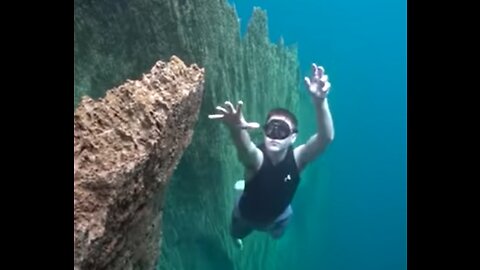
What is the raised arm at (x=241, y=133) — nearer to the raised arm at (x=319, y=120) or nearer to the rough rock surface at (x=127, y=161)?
the raised arm at (x=319, y=120)

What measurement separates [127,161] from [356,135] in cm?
2477

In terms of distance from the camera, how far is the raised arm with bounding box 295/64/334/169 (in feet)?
16.1

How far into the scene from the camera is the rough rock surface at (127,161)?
1699 mm

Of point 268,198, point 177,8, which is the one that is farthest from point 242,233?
point 177,8

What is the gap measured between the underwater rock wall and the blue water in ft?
54.5

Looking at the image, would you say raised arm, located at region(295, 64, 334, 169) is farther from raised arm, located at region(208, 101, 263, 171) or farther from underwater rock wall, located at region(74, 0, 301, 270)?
underwater rock wall, located at region(74, 0, 301, 270)

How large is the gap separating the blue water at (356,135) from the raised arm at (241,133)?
734 inches

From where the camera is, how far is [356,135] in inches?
1016

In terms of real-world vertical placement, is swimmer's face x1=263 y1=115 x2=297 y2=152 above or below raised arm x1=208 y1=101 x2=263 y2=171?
above

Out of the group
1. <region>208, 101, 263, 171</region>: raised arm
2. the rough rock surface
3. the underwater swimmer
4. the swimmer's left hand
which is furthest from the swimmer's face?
the rough rock surface

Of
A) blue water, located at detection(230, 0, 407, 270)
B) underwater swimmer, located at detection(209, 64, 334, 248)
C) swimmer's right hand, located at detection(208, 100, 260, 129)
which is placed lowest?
swimmer's right hand, located at detection(208, 100, 260, 129)

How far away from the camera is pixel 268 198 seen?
229 inches

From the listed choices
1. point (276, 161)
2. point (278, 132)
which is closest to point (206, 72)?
point (278, 132)
